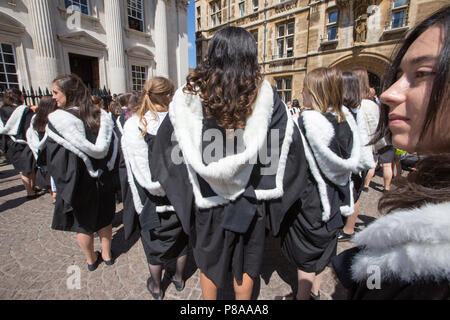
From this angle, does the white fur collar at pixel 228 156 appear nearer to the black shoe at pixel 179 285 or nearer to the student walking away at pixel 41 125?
the black shoe at pixel 179 285

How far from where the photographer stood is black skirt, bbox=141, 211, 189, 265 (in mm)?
1851

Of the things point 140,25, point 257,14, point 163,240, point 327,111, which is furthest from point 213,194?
point 257,14

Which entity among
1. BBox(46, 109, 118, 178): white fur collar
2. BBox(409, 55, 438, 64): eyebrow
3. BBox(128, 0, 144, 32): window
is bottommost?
BBox(46, 109, 118, 178): white fur collar

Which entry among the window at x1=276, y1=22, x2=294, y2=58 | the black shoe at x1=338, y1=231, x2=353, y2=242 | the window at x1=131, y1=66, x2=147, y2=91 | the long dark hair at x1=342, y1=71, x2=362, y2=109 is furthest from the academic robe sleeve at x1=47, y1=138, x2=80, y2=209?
the window at x1=276, y1=22, x2=294, y2=58

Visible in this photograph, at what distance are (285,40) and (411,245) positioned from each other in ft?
65.4

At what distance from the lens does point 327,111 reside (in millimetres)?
1806

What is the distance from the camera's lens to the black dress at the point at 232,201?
1376 millimetres

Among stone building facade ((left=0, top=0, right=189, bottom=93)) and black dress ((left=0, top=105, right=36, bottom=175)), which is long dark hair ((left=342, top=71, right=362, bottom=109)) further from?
stone building facade ((left=0, top=0, right=189, bottom=93))

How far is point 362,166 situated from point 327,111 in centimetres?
68

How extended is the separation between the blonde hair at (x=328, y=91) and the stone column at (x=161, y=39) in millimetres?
15284

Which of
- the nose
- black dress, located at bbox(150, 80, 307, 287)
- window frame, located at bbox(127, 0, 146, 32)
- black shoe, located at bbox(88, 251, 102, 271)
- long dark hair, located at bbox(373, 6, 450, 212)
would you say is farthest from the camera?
window frame, located at bbox(127, 0, 146, 32)

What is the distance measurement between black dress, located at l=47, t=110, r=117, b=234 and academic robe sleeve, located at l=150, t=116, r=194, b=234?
1189 mm

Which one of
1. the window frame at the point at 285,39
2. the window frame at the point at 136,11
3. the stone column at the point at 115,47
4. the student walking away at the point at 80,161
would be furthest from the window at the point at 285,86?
the student walking away at the point at 80,161
